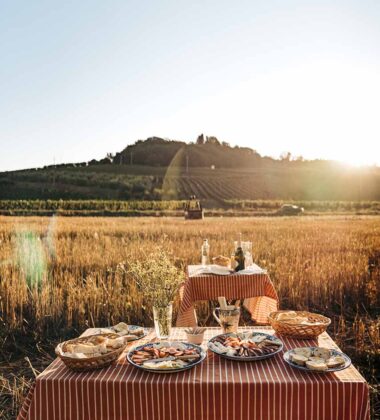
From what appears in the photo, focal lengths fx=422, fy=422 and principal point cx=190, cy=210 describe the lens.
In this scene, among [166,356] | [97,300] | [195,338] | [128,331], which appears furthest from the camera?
[97,300]

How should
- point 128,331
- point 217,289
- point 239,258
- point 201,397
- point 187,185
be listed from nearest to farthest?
point 201,397, point 128,331, point 217,289, point 239,258, point 187,185

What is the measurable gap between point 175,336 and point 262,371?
2.22 ft

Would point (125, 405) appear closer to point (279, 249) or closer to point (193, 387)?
point (193, 387)

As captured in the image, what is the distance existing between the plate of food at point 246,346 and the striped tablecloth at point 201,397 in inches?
5.9

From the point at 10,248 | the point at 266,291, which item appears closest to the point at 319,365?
the point at 266,291

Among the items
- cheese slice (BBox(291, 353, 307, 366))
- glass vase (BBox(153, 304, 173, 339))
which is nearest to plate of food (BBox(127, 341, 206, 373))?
glass vase (BBox(153, 304, 173, 339))

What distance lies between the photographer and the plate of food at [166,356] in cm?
175

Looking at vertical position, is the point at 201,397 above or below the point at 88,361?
below

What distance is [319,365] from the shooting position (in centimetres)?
172

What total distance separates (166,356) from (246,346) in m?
0.38

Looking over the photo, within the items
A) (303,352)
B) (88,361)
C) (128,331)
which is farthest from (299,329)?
(88,361)

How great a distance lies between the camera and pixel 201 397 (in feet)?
5.42

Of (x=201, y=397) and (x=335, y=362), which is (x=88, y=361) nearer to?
(x=201, y=397)

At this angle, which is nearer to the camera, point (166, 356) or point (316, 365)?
point (316, 365)
